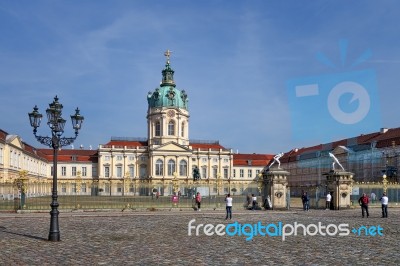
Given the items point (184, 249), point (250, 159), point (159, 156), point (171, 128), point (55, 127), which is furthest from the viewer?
point (250, 159)

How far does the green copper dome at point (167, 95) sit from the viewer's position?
355ft

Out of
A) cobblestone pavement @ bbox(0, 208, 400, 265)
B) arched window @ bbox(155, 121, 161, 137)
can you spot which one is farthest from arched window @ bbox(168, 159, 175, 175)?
cobblestone pavement @ bbox(0, 208, 400, 265)

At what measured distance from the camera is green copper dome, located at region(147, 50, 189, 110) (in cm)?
10825

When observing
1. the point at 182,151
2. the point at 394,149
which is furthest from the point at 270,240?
the point at 182,151

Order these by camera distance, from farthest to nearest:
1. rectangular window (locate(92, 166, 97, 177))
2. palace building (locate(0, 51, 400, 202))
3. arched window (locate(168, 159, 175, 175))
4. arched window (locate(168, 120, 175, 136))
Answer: rectangular window (locate(92, 166, 97, 177))
arched window (locate(168, 120, 175, 136))
arched window (locate(168, 159, 175, 175))
palace building (locate(0, 51, 400, 202))

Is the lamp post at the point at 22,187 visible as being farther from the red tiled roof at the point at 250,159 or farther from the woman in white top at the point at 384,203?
the red tiled roof at the point at 250,159

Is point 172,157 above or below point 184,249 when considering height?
above

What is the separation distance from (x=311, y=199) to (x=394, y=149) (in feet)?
142

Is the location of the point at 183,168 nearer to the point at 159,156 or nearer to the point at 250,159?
the point at 159,156

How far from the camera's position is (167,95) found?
108188mm

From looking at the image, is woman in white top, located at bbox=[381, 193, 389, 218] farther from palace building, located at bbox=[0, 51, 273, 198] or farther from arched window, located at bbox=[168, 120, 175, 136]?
arched window, located at bbox=[168, 120, 175, 136]

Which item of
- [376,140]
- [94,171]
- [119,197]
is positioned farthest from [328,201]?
[94,171]

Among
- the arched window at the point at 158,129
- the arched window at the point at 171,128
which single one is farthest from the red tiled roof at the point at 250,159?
the arched window at the point at 158,129

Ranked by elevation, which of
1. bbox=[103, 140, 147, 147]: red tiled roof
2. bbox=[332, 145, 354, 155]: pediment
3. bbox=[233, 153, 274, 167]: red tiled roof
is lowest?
bbox=[233, 153, 274, 167]: red tiled roof
